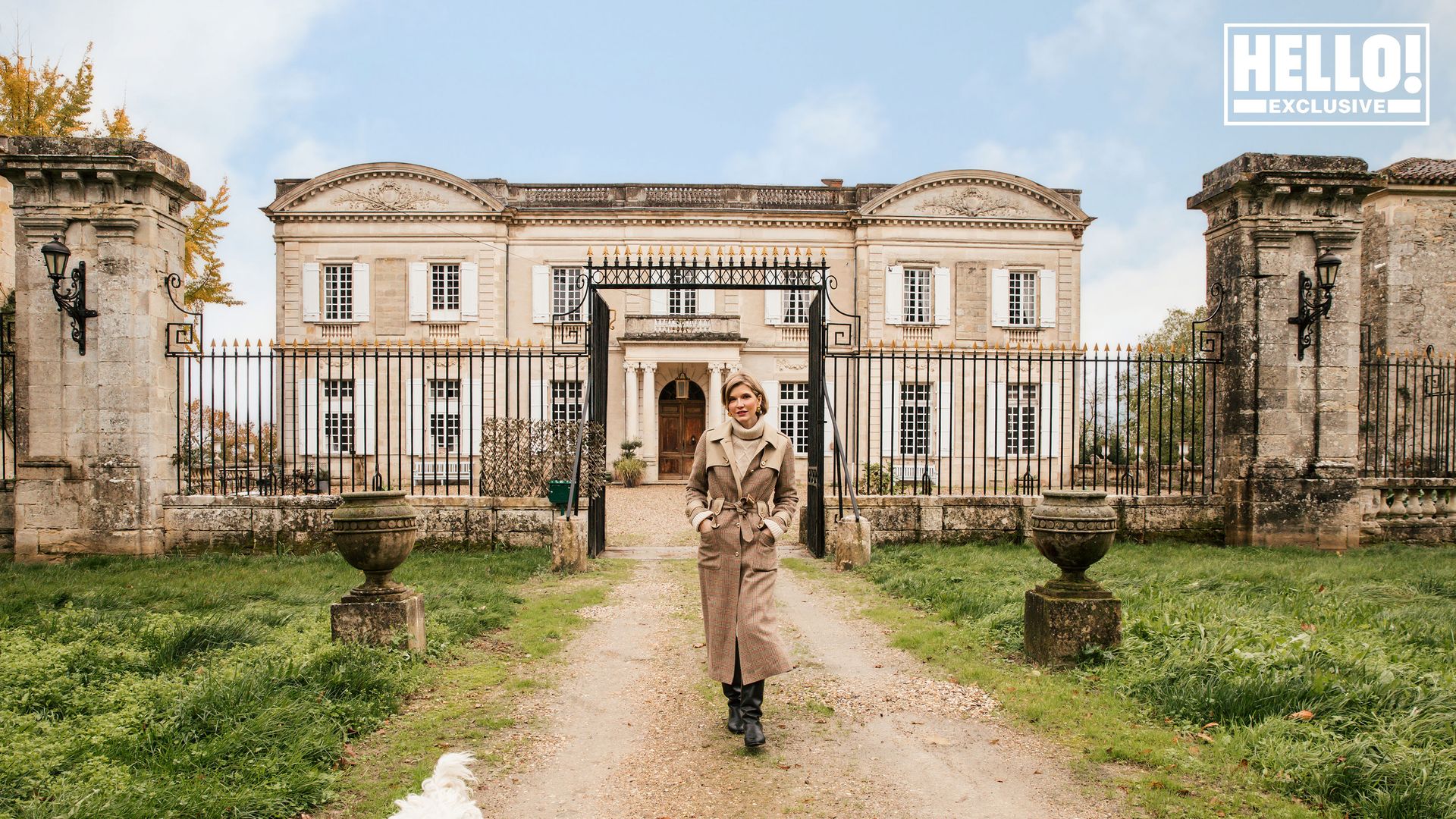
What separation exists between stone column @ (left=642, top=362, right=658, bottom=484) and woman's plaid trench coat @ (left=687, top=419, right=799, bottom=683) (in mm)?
19290

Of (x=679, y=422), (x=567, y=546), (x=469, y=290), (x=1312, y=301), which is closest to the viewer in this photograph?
(x=567, y=546)

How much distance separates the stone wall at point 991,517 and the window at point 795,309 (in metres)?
15.2

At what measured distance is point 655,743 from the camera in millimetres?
3889

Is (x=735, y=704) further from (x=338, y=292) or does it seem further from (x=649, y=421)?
(x=338, y=292)

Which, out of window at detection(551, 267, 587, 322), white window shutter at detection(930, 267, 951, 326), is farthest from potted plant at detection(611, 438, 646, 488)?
white window shutter at detection(930, 267, 951, 326)

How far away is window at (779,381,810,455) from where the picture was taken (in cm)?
2375

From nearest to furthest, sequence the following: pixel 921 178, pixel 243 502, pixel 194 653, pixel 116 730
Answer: pixel 116 730 < pixel 194 653 < pixel 243 502 < pixel 921 178

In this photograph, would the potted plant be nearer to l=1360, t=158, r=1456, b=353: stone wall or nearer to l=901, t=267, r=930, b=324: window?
l=901, t=267, r=930, b=324: window

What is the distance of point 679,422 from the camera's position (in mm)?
24906

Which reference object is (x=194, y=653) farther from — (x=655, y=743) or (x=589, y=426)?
(x=589, y=426)

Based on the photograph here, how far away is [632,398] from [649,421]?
816 mm

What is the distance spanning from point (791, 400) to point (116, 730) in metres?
21.6

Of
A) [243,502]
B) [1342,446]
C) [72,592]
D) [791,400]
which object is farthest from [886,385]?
[72,592]

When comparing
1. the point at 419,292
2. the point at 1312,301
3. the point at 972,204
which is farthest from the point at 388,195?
the point at 1312,301
